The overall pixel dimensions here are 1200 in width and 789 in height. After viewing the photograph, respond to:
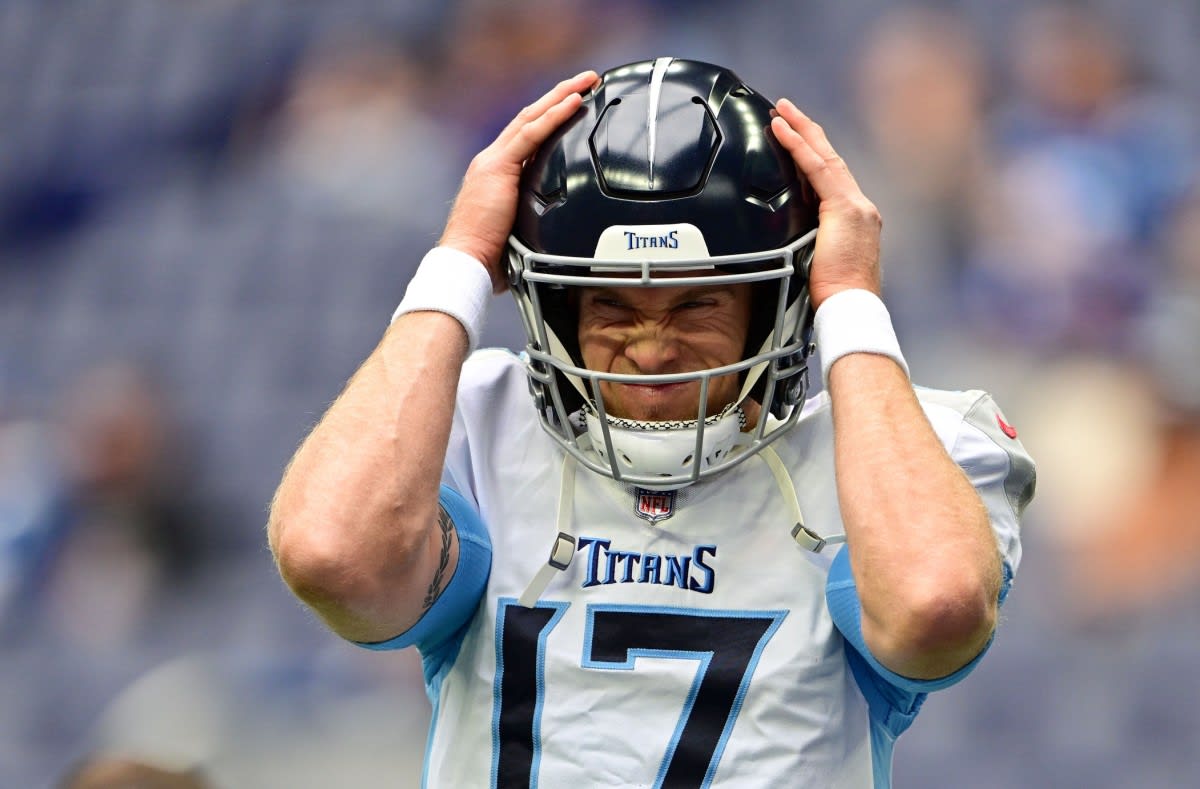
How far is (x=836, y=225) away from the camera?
156cm

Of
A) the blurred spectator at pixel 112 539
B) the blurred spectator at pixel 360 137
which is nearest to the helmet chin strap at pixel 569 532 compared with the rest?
the blurred spectator at pixel 112 539

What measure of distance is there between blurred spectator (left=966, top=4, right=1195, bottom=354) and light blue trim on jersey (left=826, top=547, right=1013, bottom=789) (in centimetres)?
177

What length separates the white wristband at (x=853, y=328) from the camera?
1.50 m

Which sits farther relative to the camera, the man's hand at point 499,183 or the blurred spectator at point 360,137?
the blurred spectator at point 360,137

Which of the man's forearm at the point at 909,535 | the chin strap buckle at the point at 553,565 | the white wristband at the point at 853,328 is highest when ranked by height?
the white wristband at the point at 853,328

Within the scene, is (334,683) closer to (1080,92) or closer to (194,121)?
(194,121)

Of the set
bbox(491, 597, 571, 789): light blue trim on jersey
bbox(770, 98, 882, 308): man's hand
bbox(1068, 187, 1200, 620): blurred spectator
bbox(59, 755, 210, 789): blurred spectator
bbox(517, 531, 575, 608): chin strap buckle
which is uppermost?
bbox(770, 98, 882, 308): man's hand

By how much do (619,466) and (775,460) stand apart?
0.18 m

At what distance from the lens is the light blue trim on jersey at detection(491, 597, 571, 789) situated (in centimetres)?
152

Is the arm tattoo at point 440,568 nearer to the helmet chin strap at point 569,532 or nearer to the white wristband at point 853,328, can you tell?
the helmet chin strap at point 569,532

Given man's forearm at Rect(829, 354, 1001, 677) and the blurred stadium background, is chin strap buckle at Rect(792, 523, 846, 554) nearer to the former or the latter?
man's forearm at Rect(829, 354, 1001, 677)

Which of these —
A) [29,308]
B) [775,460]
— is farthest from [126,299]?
[775,460]

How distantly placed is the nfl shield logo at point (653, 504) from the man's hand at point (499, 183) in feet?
0.99

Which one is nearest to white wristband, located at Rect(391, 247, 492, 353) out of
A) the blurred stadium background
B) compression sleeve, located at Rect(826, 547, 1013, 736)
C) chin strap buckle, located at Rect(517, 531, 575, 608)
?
chin strap buckle, located at Rect(517, 531, 575, 608)
